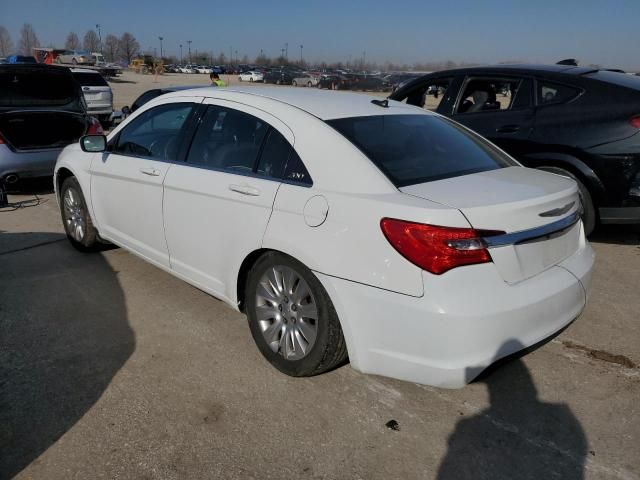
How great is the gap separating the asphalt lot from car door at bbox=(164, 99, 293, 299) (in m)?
0.50

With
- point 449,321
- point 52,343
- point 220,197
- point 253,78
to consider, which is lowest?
point 52,343

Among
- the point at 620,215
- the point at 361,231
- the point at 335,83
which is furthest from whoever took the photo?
the point at 335,83

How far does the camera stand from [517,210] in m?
2.54

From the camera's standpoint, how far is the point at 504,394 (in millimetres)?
2947

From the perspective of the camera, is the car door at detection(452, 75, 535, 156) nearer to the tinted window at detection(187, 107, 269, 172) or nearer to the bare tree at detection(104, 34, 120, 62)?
the tinted window at detection(187, 107, 269, 172)

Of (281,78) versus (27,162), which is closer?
(27,162)

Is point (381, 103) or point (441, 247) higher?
point (381, 103)

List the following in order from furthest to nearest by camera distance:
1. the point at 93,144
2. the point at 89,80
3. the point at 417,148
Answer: the point at 89,80 < the point at 93,144 < the point at 417,148

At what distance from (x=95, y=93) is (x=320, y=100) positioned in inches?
583

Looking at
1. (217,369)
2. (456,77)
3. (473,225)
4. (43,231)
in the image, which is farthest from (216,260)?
(456,77)

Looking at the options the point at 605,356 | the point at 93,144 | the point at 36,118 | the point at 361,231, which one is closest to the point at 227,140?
the point at 361,231

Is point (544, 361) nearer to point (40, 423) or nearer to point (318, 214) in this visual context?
Answer: point (318, 214)

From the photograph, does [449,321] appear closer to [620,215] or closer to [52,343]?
[52,343]

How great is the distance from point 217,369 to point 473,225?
1709 mm
